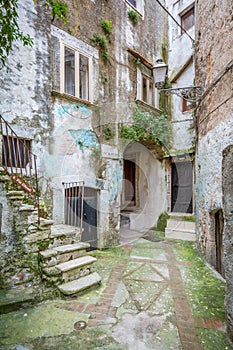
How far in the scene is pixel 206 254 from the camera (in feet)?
18.3

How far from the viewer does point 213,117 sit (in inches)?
201

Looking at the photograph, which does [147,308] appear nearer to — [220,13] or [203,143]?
[203,143]

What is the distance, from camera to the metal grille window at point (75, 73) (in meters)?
5.77

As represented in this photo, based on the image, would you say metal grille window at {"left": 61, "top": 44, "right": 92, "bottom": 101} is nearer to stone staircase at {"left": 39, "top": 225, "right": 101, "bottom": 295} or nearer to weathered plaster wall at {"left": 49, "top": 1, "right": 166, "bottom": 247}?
weathered plaster wall at {"left": 49, "top": 1, "right": 166, "bottom": 247}

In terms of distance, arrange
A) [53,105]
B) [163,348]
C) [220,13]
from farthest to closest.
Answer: [53,105], [220,13], [163,348]

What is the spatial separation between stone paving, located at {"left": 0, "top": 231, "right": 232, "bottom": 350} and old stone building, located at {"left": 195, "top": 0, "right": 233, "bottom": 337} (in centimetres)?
100

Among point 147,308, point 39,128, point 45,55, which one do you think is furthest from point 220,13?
point 147,308

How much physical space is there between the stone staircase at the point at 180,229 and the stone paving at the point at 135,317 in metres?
2.78

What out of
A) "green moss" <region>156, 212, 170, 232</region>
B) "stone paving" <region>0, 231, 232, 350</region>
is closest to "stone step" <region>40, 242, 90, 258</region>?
"stone paving" <region>0, 231, 232, 350</region>

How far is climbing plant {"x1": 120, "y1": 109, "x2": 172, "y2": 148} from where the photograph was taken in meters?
7.24

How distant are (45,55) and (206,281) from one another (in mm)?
6410

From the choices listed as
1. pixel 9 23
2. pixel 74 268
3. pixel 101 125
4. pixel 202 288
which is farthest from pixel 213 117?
pixel 74 268

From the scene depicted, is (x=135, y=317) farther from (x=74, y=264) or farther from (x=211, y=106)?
(x=211, y=106)

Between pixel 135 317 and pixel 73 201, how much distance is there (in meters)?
3.42
